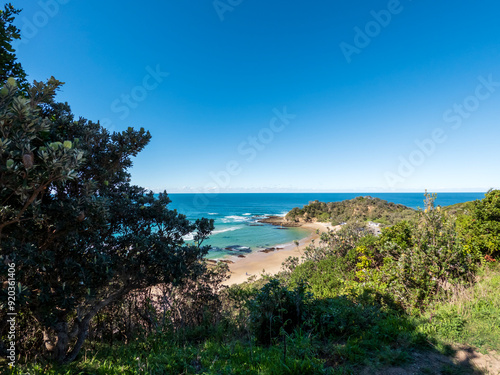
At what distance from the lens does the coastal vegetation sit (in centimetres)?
301

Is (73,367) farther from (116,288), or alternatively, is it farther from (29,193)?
(29,193)

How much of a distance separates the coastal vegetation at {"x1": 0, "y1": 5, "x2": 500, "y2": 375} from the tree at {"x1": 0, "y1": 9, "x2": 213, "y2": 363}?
24mm

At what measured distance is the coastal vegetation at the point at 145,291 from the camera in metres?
3.01

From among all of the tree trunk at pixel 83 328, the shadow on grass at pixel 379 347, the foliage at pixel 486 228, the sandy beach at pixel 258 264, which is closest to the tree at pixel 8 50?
the tree trunk at pixel 83 328

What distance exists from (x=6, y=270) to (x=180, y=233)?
296 cm

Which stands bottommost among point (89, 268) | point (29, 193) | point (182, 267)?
point (182, 267)

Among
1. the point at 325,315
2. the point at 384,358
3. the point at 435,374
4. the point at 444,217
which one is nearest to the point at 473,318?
the point at 435,374

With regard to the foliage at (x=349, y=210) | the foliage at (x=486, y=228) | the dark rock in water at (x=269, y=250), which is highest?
the foliage at (x=486, y=228)

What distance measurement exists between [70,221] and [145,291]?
3.36 m

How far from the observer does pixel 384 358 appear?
11.7ft

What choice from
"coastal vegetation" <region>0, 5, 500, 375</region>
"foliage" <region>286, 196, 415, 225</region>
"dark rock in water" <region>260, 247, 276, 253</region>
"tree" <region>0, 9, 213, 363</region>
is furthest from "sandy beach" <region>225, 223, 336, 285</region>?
"foliage" <region>286, 196, 415, 225</region>

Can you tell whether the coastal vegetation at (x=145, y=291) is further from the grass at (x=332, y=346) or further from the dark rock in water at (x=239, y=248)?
the dark rock in water at (x=239, y=248)

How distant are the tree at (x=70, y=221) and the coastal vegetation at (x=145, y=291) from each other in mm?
24

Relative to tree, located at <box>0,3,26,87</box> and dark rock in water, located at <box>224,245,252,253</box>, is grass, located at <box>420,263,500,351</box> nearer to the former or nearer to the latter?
tree, located at <box>0,3,26,87</box>
